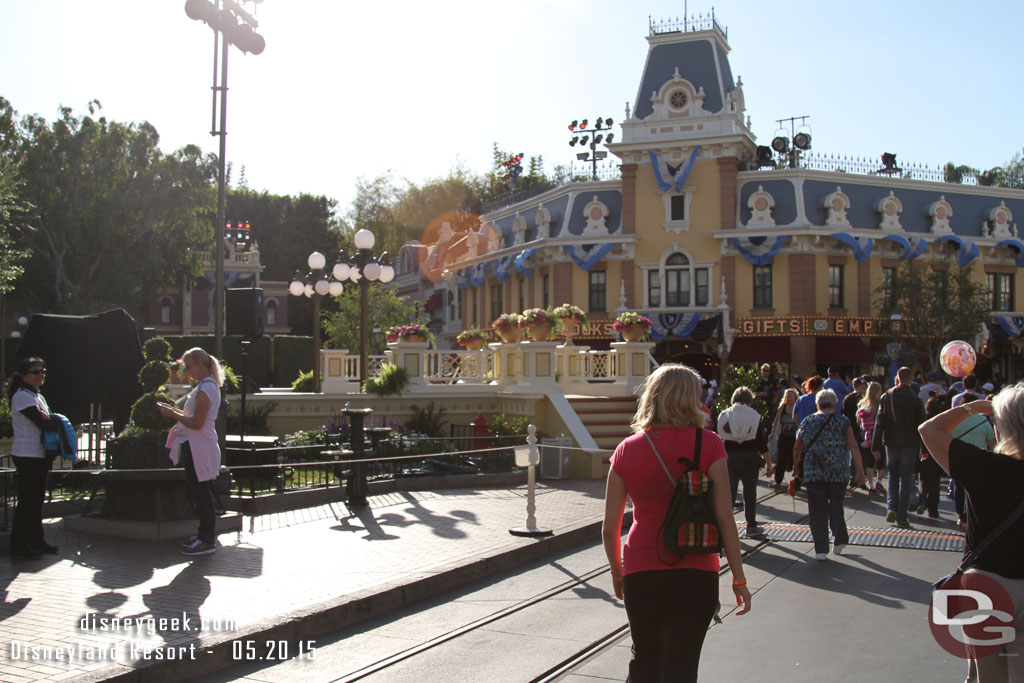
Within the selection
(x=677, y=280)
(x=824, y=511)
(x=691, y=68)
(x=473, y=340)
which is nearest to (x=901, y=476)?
(x=824, y=511)

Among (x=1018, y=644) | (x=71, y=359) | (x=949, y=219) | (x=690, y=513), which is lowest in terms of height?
(x=1018, y=644)

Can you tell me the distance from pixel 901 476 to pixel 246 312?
10.0 m

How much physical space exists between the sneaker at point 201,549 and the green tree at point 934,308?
29902 millimetres

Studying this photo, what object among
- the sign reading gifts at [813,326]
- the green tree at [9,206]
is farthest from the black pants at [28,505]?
the sign reading gifts at [813,326]

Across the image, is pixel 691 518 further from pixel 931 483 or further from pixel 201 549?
pixel 931 483

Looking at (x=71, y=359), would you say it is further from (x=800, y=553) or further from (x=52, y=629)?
(x=800, y=553)

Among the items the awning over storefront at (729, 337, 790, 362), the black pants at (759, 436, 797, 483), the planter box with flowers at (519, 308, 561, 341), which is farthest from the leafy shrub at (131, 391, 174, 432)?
the awning over storefront at (729, 337, 790, 362)

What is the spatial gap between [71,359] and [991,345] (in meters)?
34.3

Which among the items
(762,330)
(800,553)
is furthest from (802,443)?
(762,330)

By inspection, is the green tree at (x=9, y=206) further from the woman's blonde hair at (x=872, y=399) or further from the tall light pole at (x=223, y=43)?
the woman's blonde hair at (x=872, y=399)

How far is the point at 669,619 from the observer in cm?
414

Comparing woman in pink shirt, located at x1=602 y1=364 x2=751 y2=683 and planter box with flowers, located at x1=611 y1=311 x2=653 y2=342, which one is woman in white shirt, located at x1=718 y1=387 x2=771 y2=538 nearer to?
woman in pink shirt, located at x1=602 y1=364 x2=751 y2=683

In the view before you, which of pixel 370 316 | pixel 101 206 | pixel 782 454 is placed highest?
pixel 101 206

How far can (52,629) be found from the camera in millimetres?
6195
